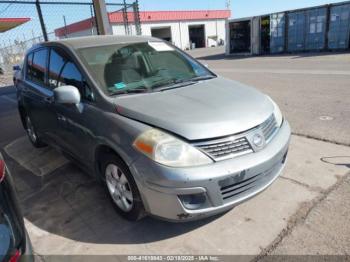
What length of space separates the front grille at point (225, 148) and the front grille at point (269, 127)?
1.04 feet

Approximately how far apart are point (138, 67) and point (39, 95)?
1.62 meters

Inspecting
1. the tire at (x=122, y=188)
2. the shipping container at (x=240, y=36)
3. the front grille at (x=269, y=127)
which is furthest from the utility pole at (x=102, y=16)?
the shipping container at (x=240, y=36)

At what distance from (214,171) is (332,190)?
1621 mm

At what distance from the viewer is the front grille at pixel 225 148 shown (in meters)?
2.39

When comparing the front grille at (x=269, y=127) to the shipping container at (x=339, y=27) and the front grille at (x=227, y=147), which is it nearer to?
the front grille at (x=227, y=147)

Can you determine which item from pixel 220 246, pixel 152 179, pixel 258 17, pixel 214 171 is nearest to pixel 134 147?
pixel 152 179

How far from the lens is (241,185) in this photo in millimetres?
2479

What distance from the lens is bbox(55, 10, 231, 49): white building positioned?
A: 132 ft

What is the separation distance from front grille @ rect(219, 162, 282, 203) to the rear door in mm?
2460

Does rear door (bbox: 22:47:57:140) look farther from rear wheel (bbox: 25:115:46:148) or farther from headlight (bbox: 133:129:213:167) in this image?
headlight (bbox: 133:129:213:167)

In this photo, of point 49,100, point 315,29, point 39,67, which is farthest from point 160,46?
point 315,29

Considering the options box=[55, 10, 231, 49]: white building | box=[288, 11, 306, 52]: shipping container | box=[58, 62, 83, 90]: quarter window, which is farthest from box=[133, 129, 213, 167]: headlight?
box=[55, 10, 231, 49]: white building

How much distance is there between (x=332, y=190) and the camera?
316 centimetres

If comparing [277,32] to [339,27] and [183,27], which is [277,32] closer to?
[339,27]
